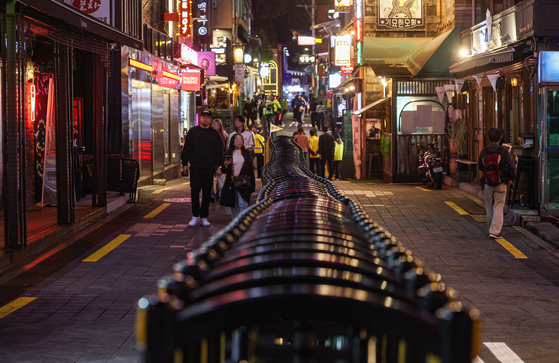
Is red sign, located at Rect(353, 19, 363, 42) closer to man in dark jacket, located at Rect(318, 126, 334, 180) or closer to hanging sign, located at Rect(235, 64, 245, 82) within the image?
man in dark jacket, located at Rect(318, 126, 334, 180)

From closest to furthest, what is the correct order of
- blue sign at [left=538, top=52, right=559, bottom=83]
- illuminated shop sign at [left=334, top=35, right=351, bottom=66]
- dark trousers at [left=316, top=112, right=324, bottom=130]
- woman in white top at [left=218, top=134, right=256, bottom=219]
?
1. woman in white top at [left=218, top=134, right=256, bottom=219]
2. blue sign at [left=538, top=52, right=559, bottom=83]
3. illuminated shop sign at [left=334, top=35, right=351, bottom=66]
4. dark trousers at [left=316, top=112, right=324, bottom=130]

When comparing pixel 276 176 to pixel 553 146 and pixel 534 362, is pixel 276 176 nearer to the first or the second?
pixel 534 362

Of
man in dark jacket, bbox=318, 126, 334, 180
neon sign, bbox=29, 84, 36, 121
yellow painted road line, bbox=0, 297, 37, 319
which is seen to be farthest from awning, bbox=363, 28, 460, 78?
yellow painted road line, bbox=0, 297, 37, 319

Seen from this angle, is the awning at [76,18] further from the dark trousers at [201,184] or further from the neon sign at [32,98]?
the dark trousers at [201,184]

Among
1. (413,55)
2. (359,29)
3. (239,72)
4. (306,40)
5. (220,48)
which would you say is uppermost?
(306,40)

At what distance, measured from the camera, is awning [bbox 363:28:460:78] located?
2044 cm

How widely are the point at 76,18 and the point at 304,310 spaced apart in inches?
352

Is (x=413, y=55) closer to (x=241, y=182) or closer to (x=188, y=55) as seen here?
(x=188, y=55)

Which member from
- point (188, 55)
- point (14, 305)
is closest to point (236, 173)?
point (14, 305)

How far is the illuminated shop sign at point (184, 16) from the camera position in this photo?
83.1ft

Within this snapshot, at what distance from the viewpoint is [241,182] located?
1160cm

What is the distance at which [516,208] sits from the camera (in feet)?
44.8

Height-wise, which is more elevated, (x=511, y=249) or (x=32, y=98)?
(x=32, y=98)

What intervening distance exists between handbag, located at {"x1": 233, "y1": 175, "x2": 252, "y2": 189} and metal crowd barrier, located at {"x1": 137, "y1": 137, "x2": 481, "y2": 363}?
8.56 meters
